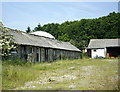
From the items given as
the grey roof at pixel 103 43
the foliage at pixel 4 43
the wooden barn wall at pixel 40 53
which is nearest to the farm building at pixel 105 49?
the grey roof at pixel 103 43

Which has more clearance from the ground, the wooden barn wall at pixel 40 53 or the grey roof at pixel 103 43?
the grey roof at pixel 103 43

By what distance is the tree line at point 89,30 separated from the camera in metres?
66.9

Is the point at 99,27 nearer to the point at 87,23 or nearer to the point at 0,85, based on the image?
the point at 87,23

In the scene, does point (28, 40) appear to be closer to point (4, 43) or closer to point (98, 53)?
point (4, 43)

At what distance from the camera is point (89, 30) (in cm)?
7250

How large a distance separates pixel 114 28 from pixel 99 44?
27679mm

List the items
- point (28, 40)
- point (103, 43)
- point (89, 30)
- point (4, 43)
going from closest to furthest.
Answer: point (4, 43)
point (28, 40)
point (103, 43)
point (89, 30)

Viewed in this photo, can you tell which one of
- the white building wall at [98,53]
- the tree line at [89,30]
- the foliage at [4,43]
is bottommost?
the white building wall at [98,53]

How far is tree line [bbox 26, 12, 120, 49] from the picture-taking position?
220 ft

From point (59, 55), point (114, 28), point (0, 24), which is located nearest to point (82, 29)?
point (114, 28)

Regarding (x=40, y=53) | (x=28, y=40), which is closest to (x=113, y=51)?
(x=40, y=53)

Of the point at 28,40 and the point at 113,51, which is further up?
the point at 28,40

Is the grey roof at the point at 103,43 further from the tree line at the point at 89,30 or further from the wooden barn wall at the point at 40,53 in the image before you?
the tree line at the point at 89,30

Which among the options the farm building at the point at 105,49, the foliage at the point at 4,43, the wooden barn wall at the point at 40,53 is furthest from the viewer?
the farm building at the point at 105,49
